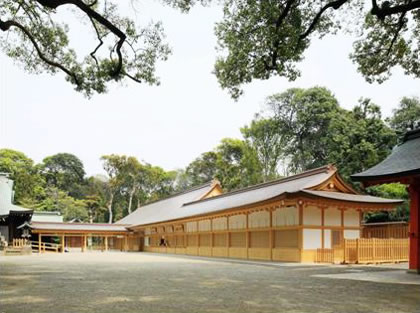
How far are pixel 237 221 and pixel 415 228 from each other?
47.2 ft

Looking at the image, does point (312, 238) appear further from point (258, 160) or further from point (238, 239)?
point (258, 160)

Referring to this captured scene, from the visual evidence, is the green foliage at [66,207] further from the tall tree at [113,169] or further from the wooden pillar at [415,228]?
the wooden pillar at [415,228]

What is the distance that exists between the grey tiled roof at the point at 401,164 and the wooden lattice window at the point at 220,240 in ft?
51.4

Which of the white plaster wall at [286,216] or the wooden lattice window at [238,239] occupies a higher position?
the white plaster wall at [286,216]

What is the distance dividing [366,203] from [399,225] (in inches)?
256

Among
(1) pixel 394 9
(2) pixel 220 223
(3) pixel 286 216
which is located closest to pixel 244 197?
(2) pixel 220 223

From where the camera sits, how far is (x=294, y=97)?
165ft

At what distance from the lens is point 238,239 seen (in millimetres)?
27219

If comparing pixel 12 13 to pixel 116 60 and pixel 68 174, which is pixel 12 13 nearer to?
pixel 116 60

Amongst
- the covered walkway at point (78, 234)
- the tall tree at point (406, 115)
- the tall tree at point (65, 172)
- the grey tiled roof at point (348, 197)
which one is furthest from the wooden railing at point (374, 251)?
Result: the tall tree at point (65, 172)

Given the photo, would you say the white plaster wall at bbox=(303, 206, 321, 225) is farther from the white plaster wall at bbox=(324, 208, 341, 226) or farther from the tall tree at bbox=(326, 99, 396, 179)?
the tall tree at bbox=(326, 99, 396, 179)

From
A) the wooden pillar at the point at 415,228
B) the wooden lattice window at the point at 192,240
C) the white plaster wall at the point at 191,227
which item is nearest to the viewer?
the wooden pillar at the point at 415,228

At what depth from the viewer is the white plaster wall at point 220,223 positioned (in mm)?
29228

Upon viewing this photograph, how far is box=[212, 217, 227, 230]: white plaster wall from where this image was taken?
95.9ft
